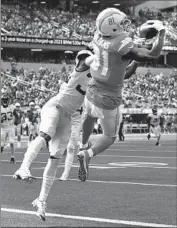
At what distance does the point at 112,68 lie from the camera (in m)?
3.76

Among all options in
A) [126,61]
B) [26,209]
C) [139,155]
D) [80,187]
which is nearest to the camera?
[126,61]

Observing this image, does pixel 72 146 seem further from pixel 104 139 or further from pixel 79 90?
pixel 104 139

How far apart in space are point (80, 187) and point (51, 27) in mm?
29945

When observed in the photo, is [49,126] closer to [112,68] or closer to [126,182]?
[112,68]

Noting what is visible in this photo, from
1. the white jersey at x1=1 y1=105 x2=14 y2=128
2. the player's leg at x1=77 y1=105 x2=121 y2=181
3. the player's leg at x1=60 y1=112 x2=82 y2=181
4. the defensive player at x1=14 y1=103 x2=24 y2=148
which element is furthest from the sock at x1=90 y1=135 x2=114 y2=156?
the defensive player at x1=14 y1=103 x2=24 y2=148

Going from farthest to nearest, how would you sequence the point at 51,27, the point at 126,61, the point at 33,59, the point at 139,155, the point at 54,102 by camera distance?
the point at 33,59 → the point at 51,27 → the point at 139,155 → the point at 54,102 → the point at 126,61

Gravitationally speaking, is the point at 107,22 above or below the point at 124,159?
above

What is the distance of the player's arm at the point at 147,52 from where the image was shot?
3.52 meters

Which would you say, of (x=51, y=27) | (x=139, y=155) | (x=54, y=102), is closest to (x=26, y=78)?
(x=51, y=27)

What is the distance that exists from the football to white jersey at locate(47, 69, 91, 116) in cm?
137

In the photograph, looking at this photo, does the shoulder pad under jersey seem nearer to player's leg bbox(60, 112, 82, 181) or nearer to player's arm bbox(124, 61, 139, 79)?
player's arm bbox(124, 61, 139, 79)

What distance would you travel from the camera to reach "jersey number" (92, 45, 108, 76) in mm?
3760

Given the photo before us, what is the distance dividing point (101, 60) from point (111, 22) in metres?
0.33

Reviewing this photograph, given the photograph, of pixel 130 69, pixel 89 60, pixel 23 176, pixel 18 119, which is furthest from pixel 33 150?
pixel 18 119
